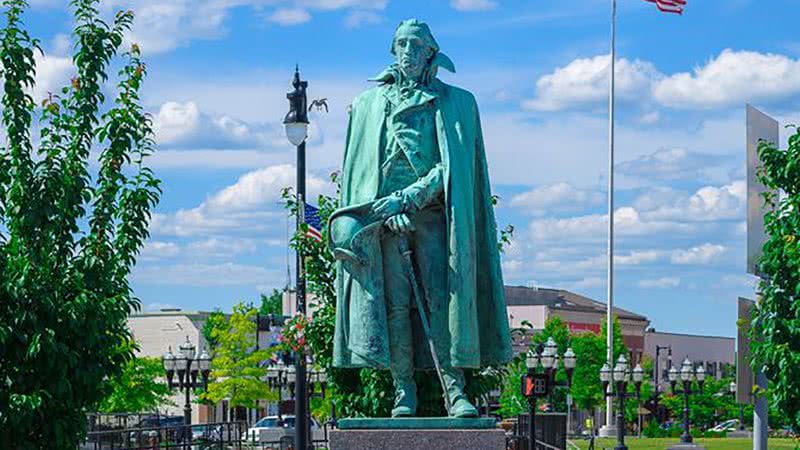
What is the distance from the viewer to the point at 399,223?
10.4 meters

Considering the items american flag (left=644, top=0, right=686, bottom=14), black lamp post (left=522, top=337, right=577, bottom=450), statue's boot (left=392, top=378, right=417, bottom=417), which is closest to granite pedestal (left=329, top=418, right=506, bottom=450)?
statue's boot (left=392, top=378, right=417, bottom=417)

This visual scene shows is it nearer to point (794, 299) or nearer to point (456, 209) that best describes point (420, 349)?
point (456, 209)

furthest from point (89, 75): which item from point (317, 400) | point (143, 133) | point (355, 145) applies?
point (317, 400)

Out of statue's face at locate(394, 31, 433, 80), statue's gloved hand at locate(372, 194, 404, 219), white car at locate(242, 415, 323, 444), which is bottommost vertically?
white car at locate(242, 415, 323, 444)

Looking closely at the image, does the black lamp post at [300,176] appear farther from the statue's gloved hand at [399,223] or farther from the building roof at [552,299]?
the building roof at [552,299]

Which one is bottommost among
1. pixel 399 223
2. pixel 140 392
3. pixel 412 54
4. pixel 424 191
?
pixel 140 392

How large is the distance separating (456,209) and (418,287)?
0.55 m

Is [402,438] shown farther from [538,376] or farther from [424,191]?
[538,376]

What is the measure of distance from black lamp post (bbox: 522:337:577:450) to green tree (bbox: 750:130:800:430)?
6068mm

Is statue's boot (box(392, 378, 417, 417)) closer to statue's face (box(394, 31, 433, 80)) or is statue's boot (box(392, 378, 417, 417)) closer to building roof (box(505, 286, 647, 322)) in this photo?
statue's face (box(394, 31, 433, 80))

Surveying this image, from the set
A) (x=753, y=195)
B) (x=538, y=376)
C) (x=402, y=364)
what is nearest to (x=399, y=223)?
(x=402, y=364)

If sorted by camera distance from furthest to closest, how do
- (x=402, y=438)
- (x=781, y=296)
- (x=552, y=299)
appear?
(x=552, y=299)
(x=781, y=296)
(x=402, y=438)

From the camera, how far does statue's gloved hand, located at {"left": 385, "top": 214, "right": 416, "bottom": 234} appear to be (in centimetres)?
1036

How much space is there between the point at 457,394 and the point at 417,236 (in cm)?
101
